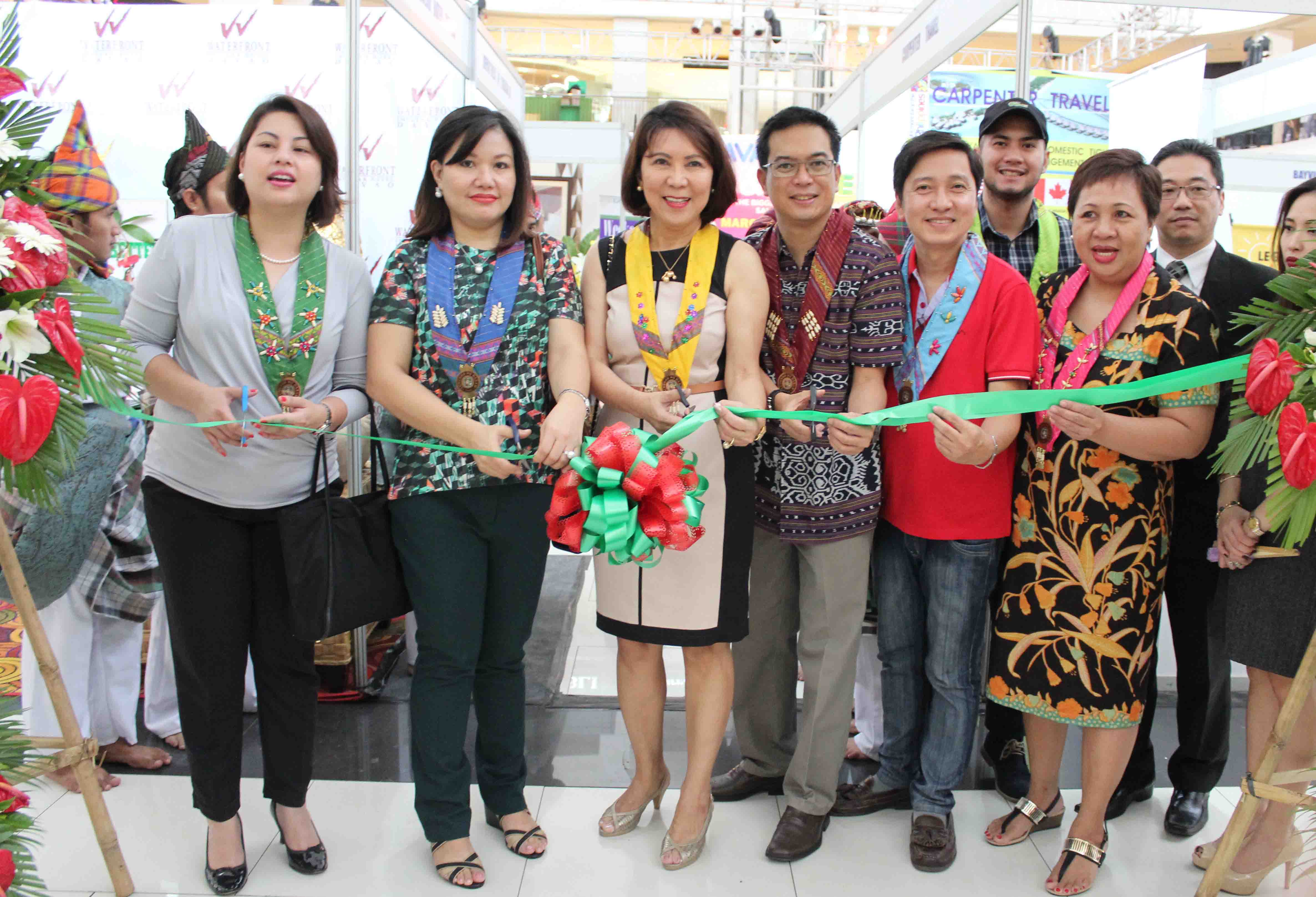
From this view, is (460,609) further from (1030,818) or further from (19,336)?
(1030,818)

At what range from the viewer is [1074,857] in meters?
2.29

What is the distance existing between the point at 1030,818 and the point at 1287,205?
1640 millimetres

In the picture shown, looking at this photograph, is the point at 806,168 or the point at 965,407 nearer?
the point at 965,407

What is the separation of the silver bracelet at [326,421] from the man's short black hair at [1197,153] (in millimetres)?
2261

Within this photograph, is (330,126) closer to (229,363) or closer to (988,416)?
(229,363)

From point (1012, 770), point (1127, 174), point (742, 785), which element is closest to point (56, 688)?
point (742, 785)

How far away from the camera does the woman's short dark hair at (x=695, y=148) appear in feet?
7.32

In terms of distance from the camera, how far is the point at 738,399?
2.22 metres

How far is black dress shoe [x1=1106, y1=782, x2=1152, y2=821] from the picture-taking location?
2.61 m

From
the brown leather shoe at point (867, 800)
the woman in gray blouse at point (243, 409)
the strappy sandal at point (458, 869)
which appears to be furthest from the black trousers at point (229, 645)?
the brown leather shoe at point (867, 800)

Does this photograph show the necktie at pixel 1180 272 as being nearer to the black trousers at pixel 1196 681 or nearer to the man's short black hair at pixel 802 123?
the black trousers at pixel 1196 681

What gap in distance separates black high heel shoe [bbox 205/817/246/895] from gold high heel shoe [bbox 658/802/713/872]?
97 cm

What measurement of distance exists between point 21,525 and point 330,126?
1676mm

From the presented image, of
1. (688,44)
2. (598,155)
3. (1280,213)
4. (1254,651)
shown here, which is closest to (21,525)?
(1254,651)
